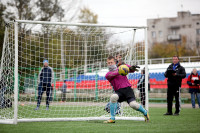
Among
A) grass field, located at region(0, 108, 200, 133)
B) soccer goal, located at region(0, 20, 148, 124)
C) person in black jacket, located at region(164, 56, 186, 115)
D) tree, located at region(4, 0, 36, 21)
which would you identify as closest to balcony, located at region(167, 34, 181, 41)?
tree, located at region(4, 0, 36, 21)

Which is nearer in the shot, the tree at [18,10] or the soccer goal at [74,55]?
the soccer goal at [74,55]

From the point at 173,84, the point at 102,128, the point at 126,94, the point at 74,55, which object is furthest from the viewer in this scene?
the point at 74,55

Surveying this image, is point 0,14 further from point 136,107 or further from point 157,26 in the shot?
point 157,26

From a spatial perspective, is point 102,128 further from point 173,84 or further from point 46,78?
point 46,78

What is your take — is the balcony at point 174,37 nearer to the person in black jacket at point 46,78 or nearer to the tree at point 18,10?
the tree at point 18,10

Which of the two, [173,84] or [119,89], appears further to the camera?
[173,84]

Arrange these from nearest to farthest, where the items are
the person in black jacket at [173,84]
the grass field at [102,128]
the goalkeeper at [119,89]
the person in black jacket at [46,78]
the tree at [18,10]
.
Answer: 1. the grass field at [102,128]
2. the goalkeeper at [119,89]
3. the person in black jacket at [173,84]
4. the person in black jacket at [46,78]
5. the tree at [18,10]

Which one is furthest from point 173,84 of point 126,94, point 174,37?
point 174,37

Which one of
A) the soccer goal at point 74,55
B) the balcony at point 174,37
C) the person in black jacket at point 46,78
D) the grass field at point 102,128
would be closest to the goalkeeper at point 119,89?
the grass field at point 102,128

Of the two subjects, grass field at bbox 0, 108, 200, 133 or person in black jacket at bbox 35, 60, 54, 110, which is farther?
person in black jacket at bbox 35, 60, 54, 110

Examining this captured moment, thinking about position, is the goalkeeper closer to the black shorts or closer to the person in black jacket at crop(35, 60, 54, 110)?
the black shorts

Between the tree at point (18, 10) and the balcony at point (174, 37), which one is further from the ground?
the balcony at point (174, 37)

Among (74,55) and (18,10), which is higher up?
(18,10)

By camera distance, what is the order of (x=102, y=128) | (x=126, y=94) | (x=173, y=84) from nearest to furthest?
1. (x=102, y=128)
2. (x=126, y=94)
3. (x=173, y=84)
